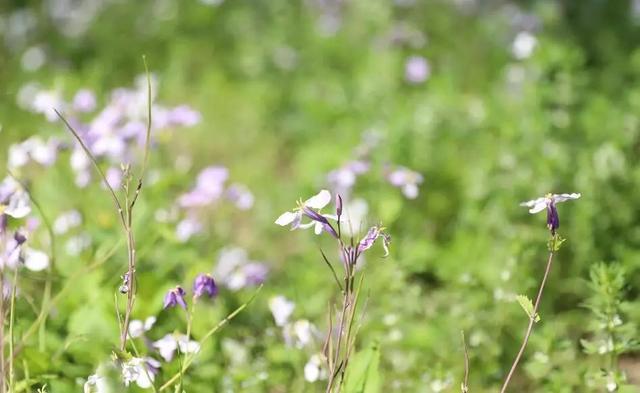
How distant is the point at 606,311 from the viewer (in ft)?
6.33

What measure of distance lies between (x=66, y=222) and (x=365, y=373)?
1313 millimetres

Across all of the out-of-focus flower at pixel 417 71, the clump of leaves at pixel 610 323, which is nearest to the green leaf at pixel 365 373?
the clump of leaves at pixel 610 323

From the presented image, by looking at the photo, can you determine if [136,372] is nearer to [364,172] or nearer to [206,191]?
[206,191]

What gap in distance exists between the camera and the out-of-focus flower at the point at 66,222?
283cm

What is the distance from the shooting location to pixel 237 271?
2.65 meters

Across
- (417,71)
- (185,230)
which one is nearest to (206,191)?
(185,230)

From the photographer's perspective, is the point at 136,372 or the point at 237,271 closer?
the point at 136,372

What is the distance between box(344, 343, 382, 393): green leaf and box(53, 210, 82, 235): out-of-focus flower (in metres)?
1.24

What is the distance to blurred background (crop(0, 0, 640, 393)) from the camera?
2307 mm

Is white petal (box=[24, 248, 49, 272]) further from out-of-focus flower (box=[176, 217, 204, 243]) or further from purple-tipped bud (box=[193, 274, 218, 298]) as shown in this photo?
out-of-focus flower (box=[176, 217, 204, 243])

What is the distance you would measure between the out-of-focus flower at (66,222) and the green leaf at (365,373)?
4.07ft

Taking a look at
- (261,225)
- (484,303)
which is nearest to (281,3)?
(261,225)

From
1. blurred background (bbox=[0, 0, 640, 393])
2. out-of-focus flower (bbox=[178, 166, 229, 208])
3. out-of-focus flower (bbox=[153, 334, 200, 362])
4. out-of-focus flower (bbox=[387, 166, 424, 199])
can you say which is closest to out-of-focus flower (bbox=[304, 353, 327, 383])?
blurred background (bbox=[0, 0, 640, 393])

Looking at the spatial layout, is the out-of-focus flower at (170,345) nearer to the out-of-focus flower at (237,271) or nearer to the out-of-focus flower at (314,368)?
the out-of-focus flower at (314,368)
